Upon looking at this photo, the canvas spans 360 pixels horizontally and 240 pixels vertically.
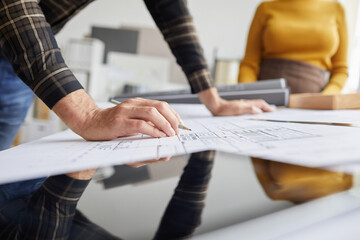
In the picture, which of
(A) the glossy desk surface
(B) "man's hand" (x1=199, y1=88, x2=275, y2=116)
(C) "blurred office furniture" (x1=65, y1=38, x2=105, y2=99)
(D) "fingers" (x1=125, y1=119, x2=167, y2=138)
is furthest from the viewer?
(C) "blurred office furniture" (x1=65, y1=38, x2=105, y2=99)

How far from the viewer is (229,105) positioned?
0.68 meters

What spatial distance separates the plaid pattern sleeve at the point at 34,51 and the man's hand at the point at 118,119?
2 centimetres

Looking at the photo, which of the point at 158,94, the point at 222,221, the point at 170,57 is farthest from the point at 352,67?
the point at 222,221

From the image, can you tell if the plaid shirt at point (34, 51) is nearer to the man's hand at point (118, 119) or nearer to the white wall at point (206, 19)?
the man's hand at point (118, 119)

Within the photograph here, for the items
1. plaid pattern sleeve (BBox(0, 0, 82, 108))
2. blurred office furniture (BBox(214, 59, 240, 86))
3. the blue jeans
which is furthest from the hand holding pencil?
blurred office furniture (BBox(214, 59, 240, 86))

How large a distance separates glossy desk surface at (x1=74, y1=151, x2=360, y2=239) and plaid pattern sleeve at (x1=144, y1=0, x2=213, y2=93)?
525 millimetres

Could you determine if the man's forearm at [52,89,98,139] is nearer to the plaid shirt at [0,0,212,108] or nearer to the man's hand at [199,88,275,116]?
the plaid shirt at [0,0,212,108]

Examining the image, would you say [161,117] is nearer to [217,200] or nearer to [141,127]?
[141,127]

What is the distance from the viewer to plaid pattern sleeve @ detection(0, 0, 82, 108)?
40 cm

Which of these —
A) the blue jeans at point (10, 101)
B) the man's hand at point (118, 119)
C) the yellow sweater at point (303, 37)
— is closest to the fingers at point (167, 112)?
the man's hand at point (118, 119)

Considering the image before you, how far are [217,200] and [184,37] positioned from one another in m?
0.62

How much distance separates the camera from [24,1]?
40 cm

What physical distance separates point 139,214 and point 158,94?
0.67m

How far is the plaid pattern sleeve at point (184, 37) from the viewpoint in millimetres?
701
